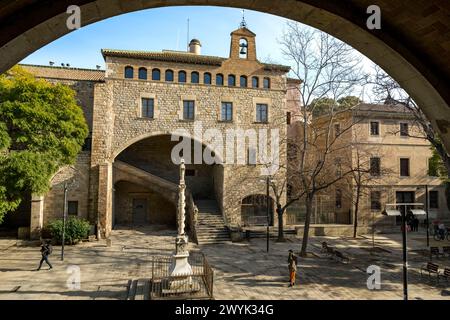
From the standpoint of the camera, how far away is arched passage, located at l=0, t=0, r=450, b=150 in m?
2.87

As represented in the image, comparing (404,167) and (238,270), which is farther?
(404,167)

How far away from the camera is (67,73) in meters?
27.5

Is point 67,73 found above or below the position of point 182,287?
above

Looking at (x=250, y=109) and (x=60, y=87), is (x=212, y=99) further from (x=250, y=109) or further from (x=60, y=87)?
(x=60, y=87)

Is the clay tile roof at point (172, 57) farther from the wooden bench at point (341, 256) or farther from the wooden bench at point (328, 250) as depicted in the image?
the wooden bench at point (341, 256)

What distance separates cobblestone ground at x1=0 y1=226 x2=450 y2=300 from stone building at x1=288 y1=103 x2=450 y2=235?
5.65m

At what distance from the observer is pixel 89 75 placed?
28.1 m

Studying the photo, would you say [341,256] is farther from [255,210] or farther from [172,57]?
[172,57]

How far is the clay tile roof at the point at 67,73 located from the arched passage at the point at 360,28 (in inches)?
1007

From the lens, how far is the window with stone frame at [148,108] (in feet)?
77.8

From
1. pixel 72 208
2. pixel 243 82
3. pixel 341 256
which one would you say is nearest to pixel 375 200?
pixel 341 256

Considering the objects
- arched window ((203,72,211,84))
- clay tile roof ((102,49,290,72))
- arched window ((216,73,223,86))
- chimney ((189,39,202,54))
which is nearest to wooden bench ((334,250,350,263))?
arched window ((216,73,223,86))

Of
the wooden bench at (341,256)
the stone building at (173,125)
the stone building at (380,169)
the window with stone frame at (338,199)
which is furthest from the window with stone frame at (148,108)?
the window with stone frame at (338,199)

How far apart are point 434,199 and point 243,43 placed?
77.6 ft
